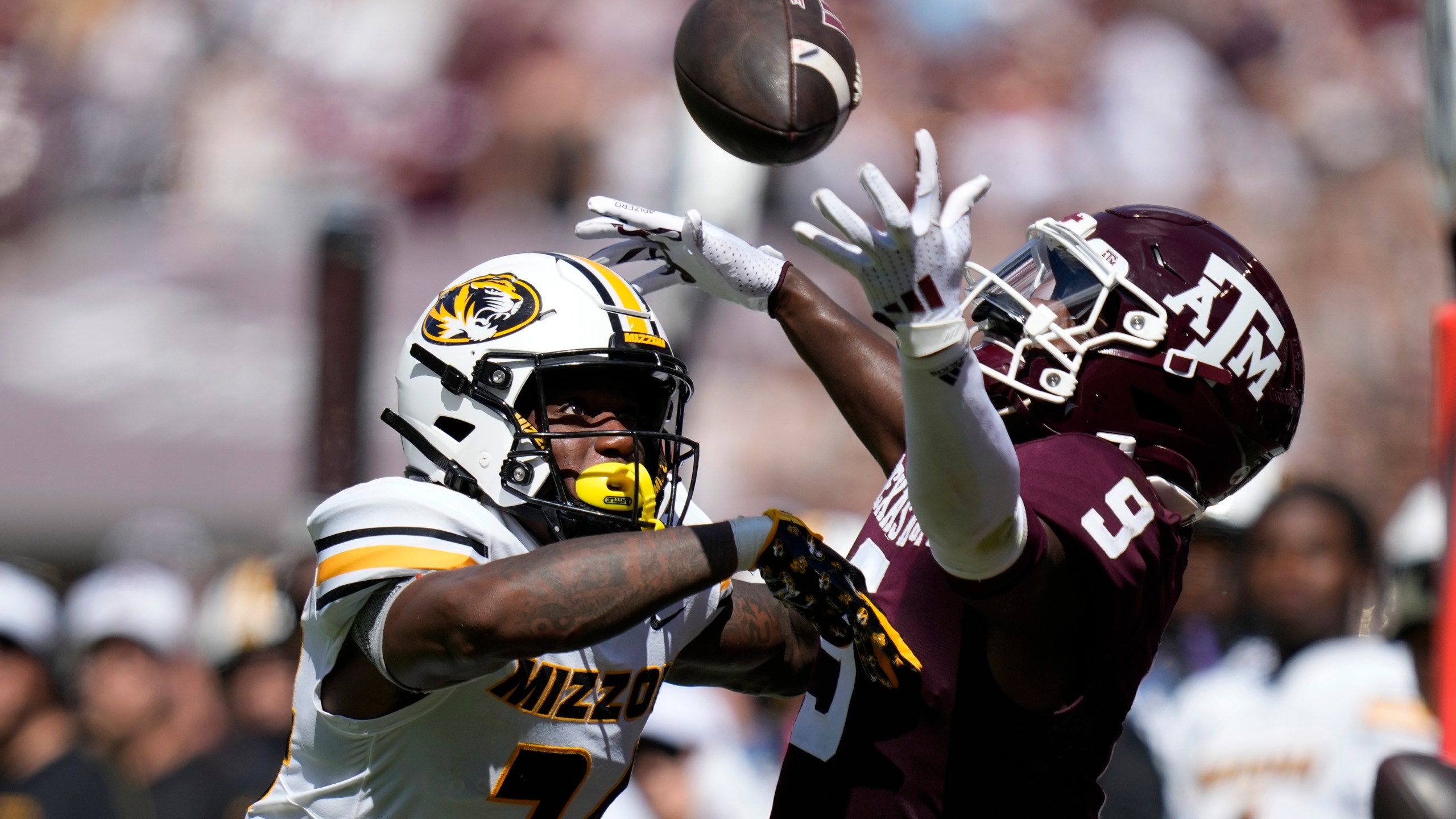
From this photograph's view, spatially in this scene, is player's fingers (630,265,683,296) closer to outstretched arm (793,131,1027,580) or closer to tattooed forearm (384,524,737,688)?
tattooed forearm (384,524,737,688)

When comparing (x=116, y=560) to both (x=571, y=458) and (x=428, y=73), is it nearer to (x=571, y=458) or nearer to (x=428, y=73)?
(x=428, y=73)

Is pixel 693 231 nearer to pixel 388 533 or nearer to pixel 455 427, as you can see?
pixel 455 427

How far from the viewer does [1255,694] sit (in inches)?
215

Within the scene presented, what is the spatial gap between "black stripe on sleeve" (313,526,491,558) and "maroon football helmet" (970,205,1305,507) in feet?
3.07

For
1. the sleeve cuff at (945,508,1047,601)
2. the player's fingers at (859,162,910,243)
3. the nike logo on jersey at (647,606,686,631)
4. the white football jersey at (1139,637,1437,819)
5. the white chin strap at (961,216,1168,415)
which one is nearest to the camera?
the player's fingers at (859,162,910,243)

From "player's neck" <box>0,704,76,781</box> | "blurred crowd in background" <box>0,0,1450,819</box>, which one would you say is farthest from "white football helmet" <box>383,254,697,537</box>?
"blurred crowd in background" <box>0,0,1450,819</box>

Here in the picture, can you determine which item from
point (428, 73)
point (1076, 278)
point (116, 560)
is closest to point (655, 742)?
point (116, 560)

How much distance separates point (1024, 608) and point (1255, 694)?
3622 mm

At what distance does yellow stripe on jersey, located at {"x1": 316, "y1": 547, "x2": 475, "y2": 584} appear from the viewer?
2.36 metres

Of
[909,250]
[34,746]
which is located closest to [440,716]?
[909,250]

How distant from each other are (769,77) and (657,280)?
52 centimetres

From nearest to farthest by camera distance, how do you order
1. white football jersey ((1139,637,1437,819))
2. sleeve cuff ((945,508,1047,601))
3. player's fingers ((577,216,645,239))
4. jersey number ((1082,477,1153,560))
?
1. sleeve cuff ((945,508,1047,601))
2. jersey number ((1082,477,1153,560))
3. player's fingers ((577,216,645,239))
4. white football jersey ((1139,637,1437,819))

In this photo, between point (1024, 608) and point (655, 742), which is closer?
point (1024, 608)

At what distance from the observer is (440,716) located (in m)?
2.52
